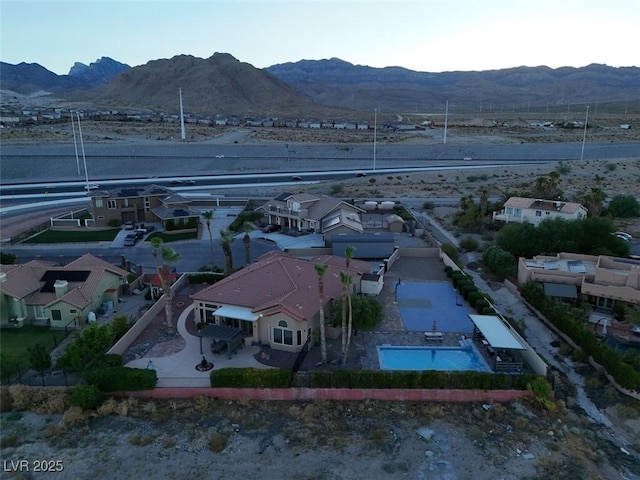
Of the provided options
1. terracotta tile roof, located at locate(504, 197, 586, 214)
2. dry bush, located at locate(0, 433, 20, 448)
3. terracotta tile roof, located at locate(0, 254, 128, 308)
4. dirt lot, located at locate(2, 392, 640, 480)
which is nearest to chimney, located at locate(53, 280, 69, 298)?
terracotta tile roof, located at locate(0, 254, 128, 308)

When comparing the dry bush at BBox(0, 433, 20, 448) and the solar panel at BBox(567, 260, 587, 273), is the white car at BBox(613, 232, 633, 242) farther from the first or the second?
the dry bush at BBox(0, 433, 20, 448)

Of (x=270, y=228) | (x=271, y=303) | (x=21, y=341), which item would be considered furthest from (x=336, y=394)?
(x=270, y=228)

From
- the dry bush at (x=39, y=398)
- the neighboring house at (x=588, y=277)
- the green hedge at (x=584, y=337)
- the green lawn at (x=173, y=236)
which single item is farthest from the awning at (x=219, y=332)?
the green lawn at (x=173, y=236)

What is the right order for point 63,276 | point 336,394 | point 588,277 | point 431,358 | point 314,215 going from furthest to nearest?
point 314,215
point 588,277
point 63,276
point 431,358
point 336,394

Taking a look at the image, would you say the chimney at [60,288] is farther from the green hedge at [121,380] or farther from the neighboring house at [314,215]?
the neighboring house at [314,215]

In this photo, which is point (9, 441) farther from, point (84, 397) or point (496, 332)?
point (496, 332)

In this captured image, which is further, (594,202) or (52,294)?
(594,202)
